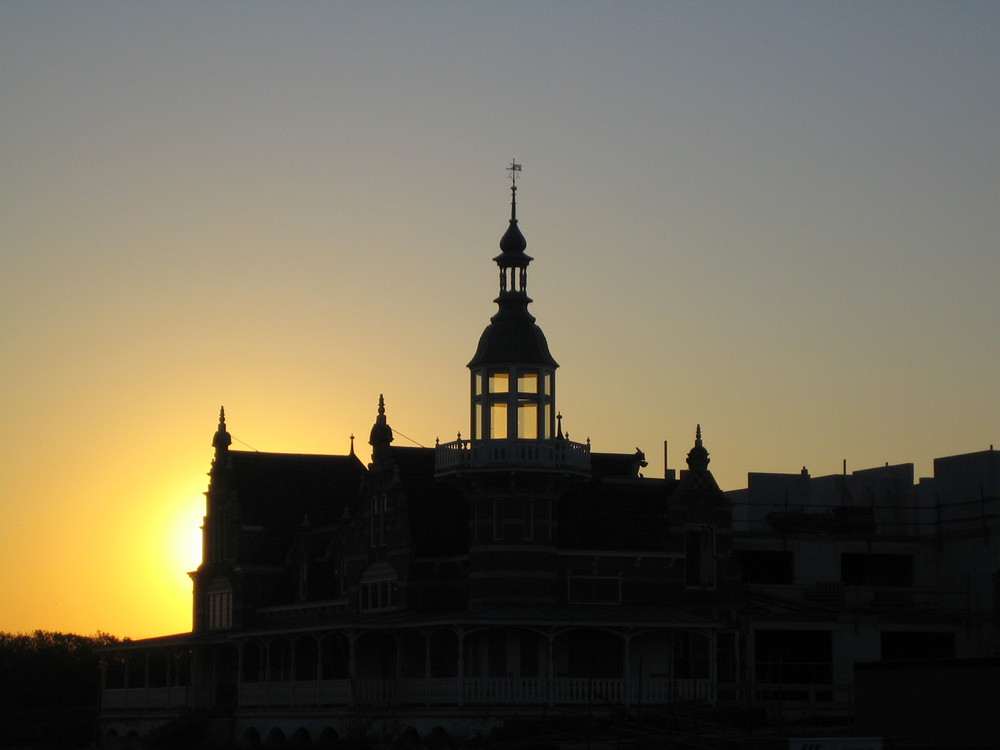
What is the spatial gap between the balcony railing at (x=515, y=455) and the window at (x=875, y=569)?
1807 centimetres

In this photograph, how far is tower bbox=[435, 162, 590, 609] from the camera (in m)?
Answer: 57.7

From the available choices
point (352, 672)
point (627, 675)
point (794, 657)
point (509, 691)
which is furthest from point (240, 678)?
point (794, 657)

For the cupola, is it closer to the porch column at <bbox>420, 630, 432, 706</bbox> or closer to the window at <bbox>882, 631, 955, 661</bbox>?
the porch column at <bbox>420, 630, 432, 706</bbox>

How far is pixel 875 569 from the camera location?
241ft

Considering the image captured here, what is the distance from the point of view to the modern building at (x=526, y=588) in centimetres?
5750

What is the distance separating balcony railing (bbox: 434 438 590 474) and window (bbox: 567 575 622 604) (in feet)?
10.8

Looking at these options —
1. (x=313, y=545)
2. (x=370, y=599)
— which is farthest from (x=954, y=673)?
(x=313, y=545)

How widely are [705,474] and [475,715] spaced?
38.5 feet

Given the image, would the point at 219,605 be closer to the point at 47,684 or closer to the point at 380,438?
the point at 380,438

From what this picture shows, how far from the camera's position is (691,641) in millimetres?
59750

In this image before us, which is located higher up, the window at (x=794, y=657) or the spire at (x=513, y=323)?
the spire at (x=513, y=323)

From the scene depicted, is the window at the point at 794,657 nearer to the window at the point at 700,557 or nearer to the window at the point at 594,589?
the window at the point at 700,557

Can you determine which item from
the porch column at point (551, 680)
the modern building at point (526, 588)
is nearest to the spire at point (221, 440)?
the modern building at point (526, 588)

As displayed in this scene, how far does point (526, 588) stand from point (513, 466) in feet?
11.9
